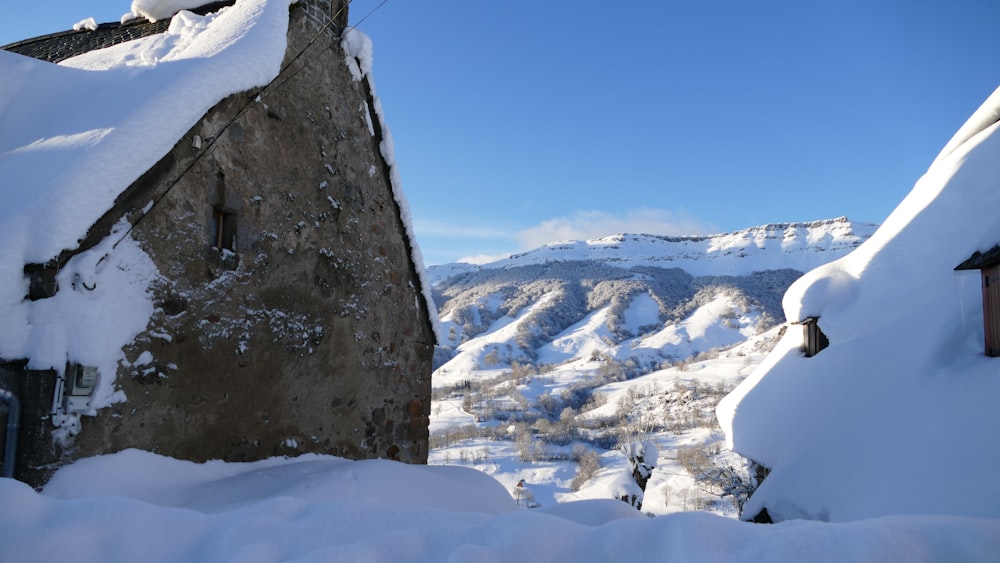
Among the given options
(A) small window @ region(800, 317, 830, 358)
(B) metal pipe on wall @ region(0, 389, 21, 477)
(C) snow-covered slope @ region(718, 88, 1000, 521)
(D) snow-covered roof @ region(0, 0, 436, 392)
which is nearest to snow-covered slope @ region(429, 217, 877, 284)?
(A) small window @ region(800, 317, 830, 358)

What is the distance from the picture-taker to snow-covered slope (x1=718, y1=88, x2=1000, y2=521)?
538cm

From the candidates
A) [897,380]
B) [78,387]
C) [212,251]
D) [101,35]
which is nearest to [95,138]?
[212,251]

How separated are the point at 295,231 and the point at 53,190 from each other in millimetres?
2141

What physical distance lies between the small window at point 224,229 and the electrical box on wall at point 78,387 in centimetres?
143

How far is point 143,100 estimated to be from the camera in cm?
441

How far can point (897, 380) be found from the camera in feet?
22.9

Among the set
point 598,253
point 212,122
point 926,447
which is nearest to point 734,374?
point 926,447

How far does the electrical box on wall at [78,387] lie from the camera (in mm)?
3648

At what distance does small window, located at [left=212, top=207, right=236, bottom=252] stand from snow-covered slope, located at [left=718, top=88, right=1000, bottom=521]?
6003 mm

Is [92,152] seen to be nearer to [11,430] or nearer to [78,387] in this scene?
[78,387]

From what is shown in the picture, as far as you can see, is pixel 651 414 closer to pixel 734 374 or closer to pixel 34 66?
pixel 734 374

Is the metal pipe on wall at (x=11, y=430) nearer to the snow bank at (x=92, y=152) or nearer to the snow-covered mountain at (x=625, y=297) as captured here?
the snow bank at (x=92, y=152)

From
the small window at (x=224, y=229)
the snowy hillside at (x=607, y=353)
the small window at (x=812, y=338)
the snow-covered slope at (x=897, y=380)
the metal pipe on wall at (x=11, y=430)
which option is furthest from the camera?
the snowy hillside at (x=607, y=353)

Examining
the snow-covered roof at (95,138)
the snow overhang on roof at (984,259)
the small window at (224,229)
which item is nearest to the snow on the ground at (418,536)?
the snow-covered roof at (95,138)
